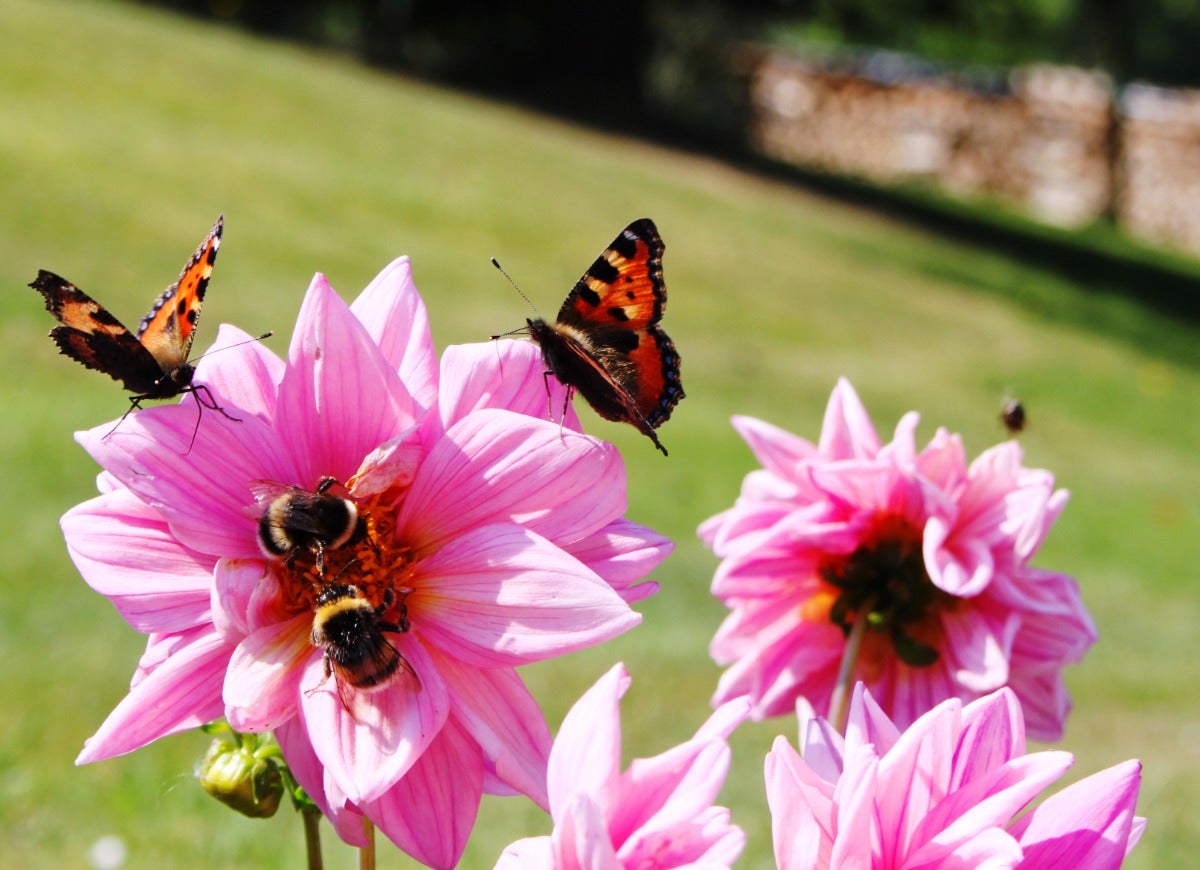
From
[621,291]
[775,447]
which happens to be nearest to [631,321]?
[621,291]

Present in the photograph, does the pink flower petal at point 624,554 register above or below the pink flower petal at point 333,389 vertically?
below

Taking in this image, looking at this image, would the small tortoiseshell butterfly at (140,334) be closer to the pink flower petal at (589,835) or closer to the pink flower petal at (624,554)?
the pink flower petal at (624,554)

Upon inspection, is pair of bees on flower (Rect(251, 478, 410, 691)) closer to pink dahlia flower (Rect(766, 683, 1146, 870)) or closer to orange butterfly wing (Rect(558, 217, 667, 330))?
pink dahlia flower (Rect(766, 683, 1146, 870))

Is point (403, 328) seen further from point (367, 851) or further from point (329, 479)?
point (367, 851)

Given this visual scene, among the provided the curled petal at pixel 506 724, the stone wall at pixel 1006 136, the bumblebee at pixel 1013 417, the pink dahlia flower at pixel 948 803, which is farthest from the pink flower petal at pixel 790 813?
the stone wall at pixel 1006 136

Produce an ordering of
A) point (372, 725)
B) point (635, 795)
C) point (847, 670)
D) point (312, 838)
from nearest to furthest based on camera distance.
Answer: point (635, 795) < point (372, 725) < point (312, 838) < point (847, 670)

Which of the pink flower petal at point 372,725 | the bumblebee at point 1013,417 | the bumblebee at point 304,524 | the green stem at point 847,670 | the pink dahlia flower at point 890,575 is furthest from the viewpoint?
the bumblebee at point 1013,417

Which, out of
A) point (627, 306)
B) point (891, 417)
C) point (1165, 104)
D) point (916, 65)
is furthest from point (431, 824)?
point (916, 65)
